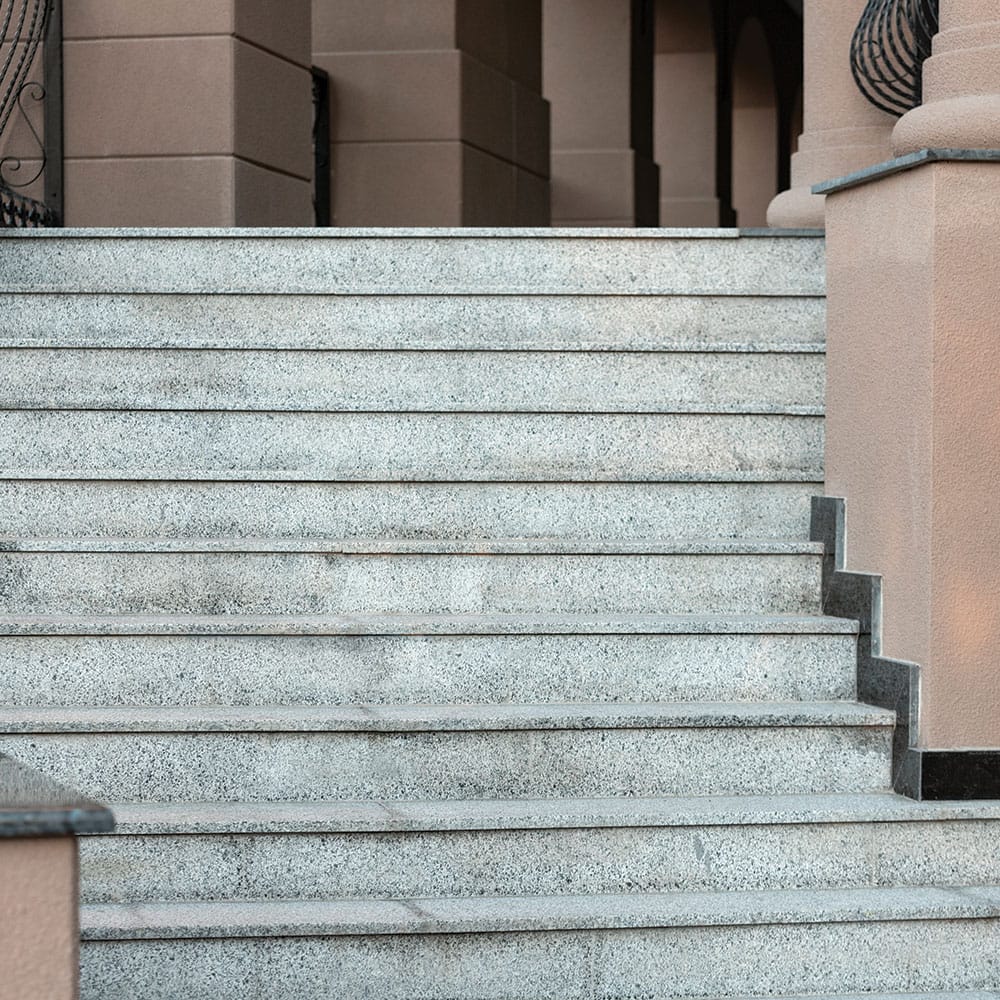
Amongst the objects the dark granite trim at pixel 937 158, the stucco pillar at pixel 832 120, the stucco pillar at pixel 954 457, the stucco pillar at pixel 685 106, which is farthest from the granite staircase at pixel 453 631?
the stucco pillar at pixel 685 106

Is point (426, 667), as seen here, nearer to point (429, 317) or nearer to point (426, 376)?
point (426, 376)

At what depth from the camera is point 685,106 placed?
14.9 metres

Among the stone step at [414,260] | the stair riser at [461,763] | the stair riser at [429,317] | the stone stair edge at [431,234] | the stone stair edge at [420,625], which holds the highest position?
the stone stair edge at [431,234]

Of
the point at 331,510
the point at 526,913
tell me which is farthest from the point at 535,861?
the point at 331,510

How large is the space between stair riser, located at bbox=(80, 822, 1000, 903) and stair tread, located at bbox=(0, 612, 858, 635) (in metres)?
0.53

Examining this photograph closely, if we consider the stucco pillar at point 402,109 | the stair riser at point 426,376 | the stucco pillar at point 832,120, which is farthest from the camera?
the stucco pillar at point 402,109

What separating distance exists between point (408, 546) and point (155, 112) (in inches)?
131

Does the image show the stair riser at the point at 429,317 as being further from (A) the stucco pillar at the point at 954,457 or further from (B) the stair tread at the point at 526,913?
(B) the stair tread at the point at 526,913

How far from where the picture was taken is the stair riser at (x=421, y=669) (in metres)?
3.66

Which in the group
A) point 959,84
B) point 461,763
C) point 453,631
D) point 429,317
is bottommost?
point 461,763

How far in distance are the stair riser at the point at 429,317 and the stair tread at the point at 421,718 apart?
1375 millimetres

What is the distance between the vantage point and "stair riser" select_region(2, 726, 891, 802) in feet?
11.3

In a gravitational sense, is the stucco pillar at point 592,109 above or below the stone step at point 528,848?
above

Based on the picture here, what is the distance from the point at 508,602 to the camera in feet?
13.0
